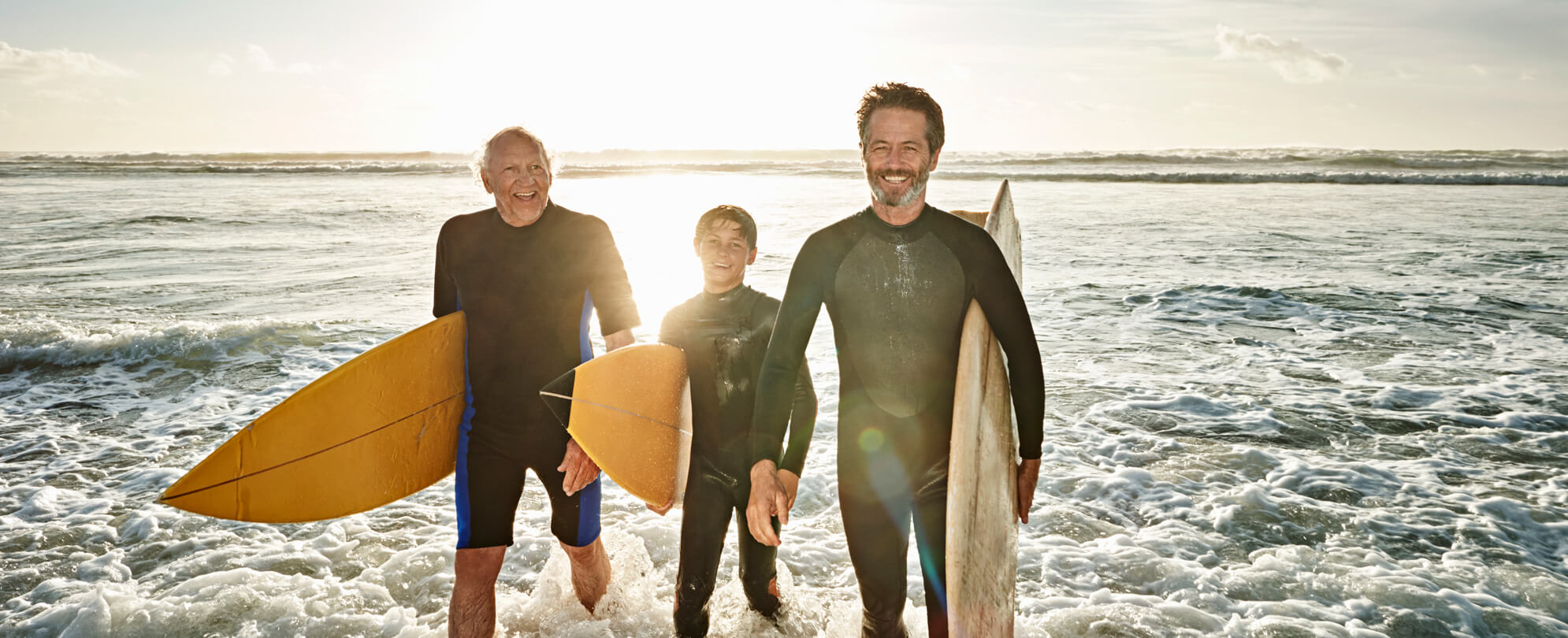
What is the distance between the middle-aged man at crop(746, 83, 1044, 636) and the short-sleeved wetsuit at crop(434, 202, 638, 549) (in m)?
0.95

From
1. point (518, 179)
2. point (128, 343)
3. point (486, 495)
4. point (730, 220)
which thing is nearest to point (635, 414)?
Result: point (486, 495)

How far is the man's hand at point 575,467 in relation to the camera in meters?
3.19

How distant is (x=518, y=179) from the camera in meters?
3.13

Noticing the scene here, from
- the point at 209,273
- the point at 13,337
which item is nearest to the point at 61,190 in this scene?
the point at 209,273

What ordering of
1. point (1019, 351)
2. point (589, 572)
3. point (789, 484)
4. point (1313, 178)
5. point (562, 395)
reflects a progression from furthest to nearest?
point (1313, 178), point (589, 572), point (562, 395), point (789, 484), point (1019, 351)

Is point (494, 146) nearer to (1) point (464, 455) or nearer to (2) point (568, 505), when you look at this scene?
(1) point (464, 455)

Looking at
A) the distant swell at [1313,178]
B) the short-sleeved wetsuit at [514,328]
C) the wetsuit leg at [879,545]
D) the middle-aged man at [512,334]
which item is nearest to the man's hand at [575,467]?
the middle-aged man at [512,334]

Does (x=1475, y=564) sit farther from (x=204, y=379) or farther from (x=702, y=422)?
(x=204, y=379)

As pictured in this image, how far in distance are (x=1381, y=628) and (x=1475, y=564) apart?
3.18 ft

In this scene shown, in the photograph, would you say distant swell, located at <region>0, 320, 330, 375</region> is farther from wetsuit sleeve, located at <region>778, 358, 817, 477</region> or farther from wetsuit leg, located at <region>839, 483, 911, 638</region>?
wetsuit leg, located at <region>839, 483, 911, 638</region>

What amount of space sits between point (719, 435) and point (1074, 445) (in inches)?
147

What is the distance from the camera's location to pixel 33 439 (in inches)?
243

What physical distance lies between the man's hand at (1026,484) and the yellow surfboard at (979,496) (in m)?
0.04

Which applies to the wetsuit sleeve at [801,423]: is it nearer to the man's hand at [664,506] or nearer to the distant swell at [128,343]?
the man's hand at [664,506]
